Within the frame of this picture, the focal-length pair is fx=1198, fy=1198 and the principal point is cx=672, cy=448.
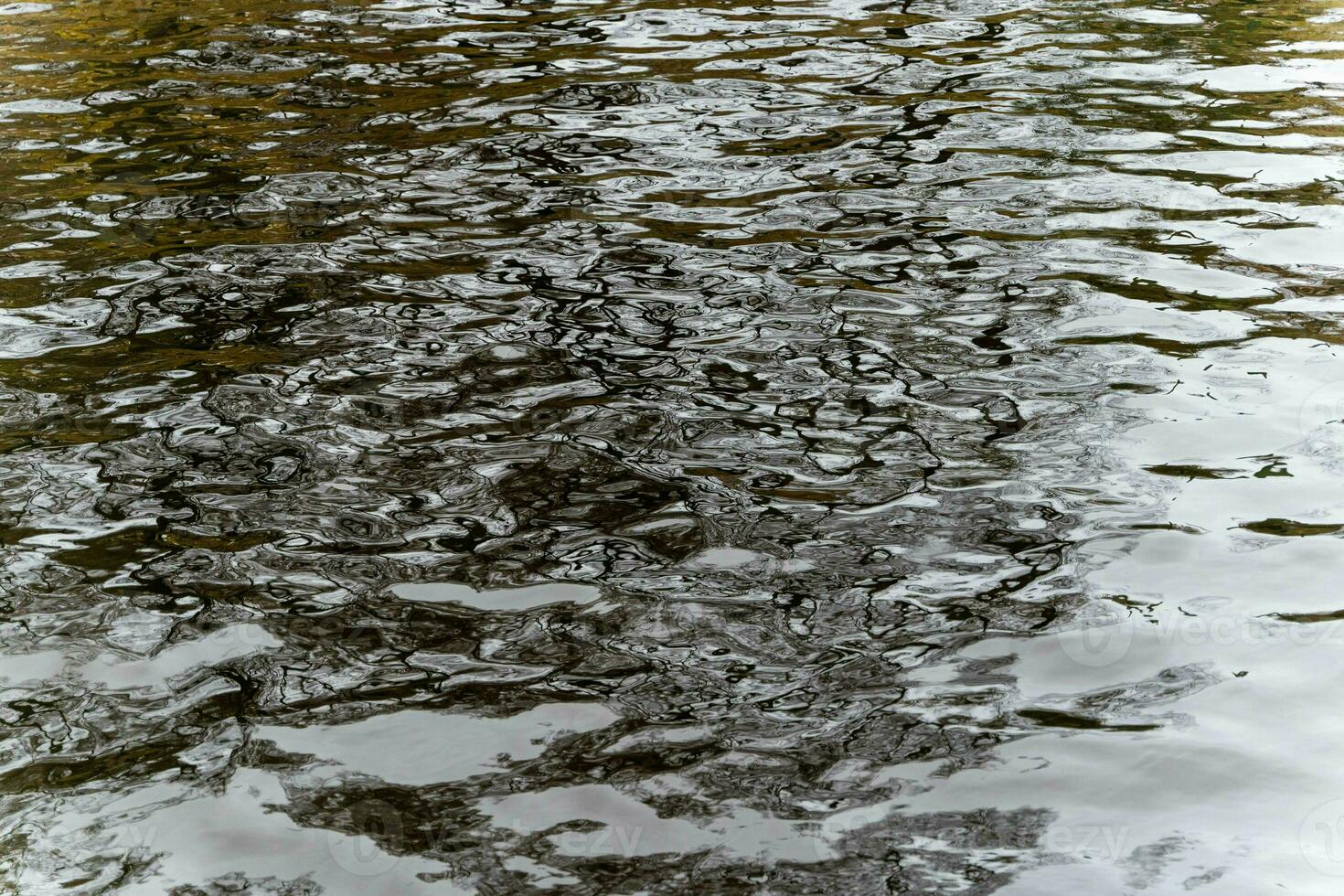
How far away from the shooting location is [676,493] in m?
4.15

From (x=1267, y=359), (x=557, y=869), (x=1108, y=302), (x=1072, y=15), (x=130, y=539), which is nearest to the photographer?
(x=557, y=869)

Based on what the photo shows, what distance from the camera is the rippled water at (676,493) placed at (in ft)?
9.51

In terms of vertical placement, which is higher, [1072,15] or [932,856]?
[1072,15]

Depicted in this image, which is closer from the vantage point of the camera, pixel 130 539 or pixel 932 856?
pixel 932 856

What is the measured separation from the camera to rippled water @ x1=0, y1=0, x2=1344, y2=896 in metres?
2.90

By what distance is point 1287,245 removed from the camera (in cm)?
591

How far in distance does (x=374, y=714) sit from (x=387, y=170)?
14.7 ft

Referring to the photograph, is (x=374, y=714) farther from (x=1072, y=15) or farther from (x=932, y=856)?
(x=1072, y=15)

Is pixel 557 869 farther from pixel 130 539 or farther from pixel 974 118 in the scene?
pixel 974 118

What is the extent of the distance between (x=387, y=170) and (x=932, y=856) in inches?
213

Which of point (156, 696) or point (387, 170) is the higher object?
point (387, 170)

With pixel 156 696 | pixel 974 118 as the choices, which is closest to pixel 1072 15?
pixel 974 118

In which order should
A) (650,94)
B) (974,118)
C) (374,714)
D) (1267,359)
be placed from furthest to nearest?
(650,94) < (974,118) < (1267,359) < (374,714)

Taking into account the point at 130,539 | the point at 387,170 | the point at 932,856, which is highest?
the point at 387,170
